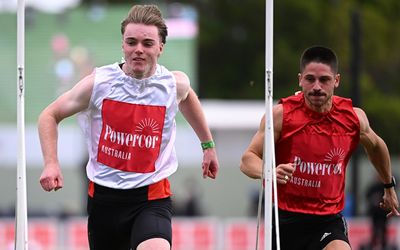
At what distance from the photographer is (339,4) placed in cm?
4903

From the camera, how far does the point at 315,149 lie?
345 inches

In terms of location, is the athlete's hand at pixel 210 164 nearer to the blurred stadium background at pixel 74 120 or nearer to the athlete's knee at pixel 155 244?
the athlete's knee at pixel 155 244

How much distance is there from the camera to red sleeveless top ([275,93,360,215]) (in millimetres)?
8789

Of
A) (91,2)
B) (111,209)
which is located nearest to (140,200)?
(111,209)

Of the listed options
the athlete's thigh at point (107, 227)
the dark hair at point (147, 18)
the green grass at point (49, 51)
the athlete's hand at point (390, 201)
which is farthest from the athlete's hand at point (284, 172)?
the green grass at point (49, 51)

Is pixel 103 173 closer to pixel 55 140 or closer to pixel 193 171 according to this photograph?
pixel 55 140

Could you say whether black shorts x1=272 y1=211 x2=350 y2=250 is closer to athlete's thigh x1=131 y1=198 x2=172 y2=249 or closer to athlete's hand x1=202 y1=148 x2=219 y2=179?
athlete's hand x1=202 y1=148 x2=219 y2=179

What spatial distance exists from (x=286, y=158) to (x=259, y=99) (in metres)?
39.4

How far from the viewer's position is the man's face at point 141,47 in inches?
316

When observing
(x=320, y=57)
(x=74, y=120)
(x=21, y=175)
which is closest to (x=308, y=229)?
(x=320, y=57)

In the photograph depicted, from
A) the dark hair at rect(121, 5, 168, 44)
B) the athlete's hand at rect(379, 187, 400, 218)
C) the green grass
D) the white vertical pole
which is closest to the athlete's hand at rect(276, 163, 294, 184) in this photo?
the dark hair at rect(121, 5, 168, 44)

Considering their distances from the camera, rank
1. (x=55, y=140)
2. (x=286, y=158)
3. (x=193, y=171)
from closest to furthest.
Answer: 1. (x=55, y=140)
2. (x=286, y=158)
3. (x=193, y=171)

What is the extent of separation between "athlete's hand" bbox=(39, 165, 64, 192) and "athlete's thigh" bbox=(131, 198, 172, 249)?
0.67 meters

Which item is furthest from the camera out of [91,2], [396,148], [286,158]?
[91,2]
